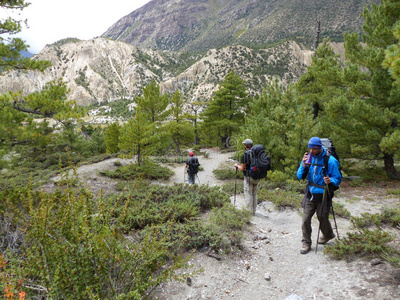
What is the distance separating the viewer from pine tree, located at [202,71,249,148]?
23.3 m

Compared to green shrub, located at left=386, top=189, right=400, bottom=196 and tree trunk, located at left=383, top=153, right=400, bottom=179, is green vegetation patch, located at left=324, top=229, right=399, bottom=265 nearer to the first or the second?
green shrub, located at left=386, top=189, right=400, bottom=196

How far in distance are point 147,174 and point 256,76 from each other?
86.2 meters

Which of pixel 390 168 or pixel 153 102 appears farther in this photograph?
pixel 153 102

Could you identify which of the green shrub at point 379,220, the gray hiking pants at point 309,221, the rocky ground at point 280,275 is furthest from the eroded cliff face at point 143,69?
the rocky ground at point 280,275

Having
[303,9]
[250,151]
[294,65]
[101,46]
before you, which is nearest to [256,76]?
[294,65]

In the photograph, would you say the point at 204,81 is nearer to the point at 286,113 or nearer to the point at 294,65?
the point at 294,65

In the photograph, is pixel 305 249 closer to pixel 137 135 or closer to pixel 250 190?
pixel 250 190

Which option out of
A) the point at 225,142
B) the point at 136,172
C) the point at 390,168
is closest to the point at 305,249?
the point at 390,168

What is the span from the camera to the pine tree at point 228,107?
23.3 metres

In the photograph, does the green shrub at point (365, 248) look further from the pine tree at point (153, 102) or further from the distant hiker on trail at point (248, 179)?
the pine tree at point (153, 102)

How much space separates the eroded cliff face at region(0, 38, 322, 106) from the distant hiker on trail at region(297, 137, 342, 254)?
82.2 m

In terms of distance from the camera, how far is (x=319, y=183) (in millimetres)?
4055

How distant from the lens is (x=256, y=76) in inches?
3487

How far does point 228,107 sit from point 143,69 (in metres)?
124
